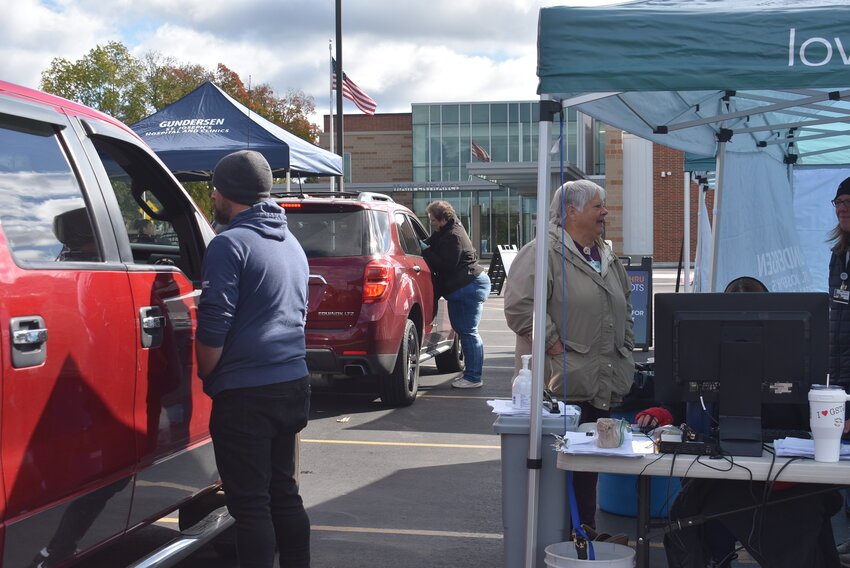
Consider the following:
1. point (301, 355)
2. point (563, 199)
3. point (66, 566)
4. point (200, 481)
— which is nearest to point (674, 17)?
point (563, 199)

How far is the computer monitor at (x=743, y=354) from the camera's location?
12.5 feet

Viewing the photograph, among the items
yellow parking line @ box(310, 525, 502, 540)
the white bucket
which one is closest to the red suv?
yellow parking line @ box(310, 525, 502, 540)

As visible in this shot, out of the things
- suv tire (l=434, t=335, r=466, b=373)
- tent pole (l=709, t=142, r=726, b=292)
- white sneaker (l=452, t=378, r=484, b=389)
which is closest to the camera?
tent pole (l=709, t=142, r=726, b=292)

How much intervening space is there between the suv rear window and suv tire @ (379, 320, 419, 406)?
979 mm

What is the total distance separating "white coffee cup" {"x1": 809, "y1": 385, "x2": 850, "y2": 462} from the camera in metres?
3.65

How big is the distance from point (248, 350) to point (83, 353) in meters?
0.76

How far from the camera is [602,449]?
384 cm

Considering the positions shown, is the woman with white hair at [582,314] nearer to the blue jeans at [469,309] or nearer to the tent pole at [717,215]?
the tent pole at [717,215]

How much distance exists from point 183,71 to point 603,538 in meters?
40.0

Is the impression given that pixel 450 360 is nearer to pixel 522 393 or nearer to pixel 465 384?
pixel 465 384

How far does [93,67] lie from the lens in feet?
116

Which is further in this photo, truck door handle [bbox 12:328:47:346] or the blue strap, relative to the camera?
the blue strap

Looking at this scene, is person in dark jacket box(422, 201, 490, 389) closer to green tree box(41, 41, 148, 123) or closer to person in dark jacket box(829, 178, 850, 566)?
person in dark jacket box(829, 178, 850, 566)

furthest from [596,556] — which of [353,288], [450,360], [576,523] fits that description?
[450,360]
